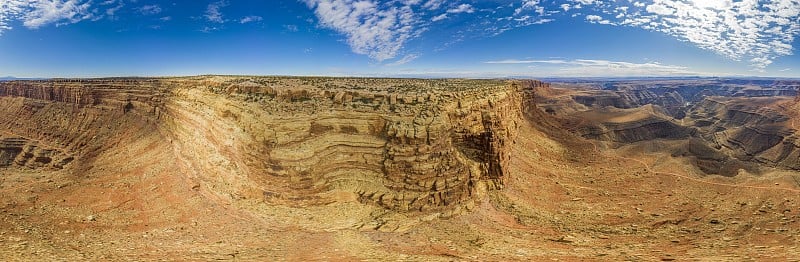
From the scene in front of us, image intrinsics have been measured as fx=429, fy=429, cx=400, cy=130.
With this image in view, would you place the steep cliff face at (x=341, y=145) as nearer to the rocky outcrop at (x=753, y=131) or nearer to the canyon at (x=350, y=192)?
the canyon at (x=350, y=192)

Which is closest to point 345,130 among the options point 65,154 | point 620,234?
point 620,234

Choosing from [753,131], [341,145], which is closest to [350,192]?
[341,145]

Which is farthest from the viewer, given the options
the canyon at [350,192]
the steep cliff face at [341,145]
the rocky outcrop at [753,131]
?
the rocky outcrop at [753,131]

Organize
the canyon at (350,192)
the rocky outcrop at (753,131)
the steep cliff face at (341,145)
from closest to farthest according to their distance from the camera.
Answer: the canyon at (350,192), the steep cliff face at (341,145), the rocky outcrop at (753,131)

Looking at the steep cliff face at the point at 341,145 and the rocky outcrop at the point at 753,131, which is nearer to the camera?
the steep cliff face at the point at 341,145

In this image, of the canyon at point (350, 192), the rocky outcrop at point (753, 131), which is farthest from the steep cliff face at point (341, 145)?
the rocky outcrop at point (753, 131)

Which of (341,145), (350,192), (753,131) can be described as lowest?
(753,131)

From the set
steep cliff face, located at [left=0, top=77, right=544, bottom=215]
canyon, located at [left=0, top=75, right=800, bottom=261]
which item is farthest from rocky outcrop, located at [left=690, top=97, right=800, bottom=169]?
steep cliff face, located at [left=0, top=77, right=544, bottom=215]

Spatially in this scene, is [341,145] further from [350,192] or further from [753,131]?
[753,131]

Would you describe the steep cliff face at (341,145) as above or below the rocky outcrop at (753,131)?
above
